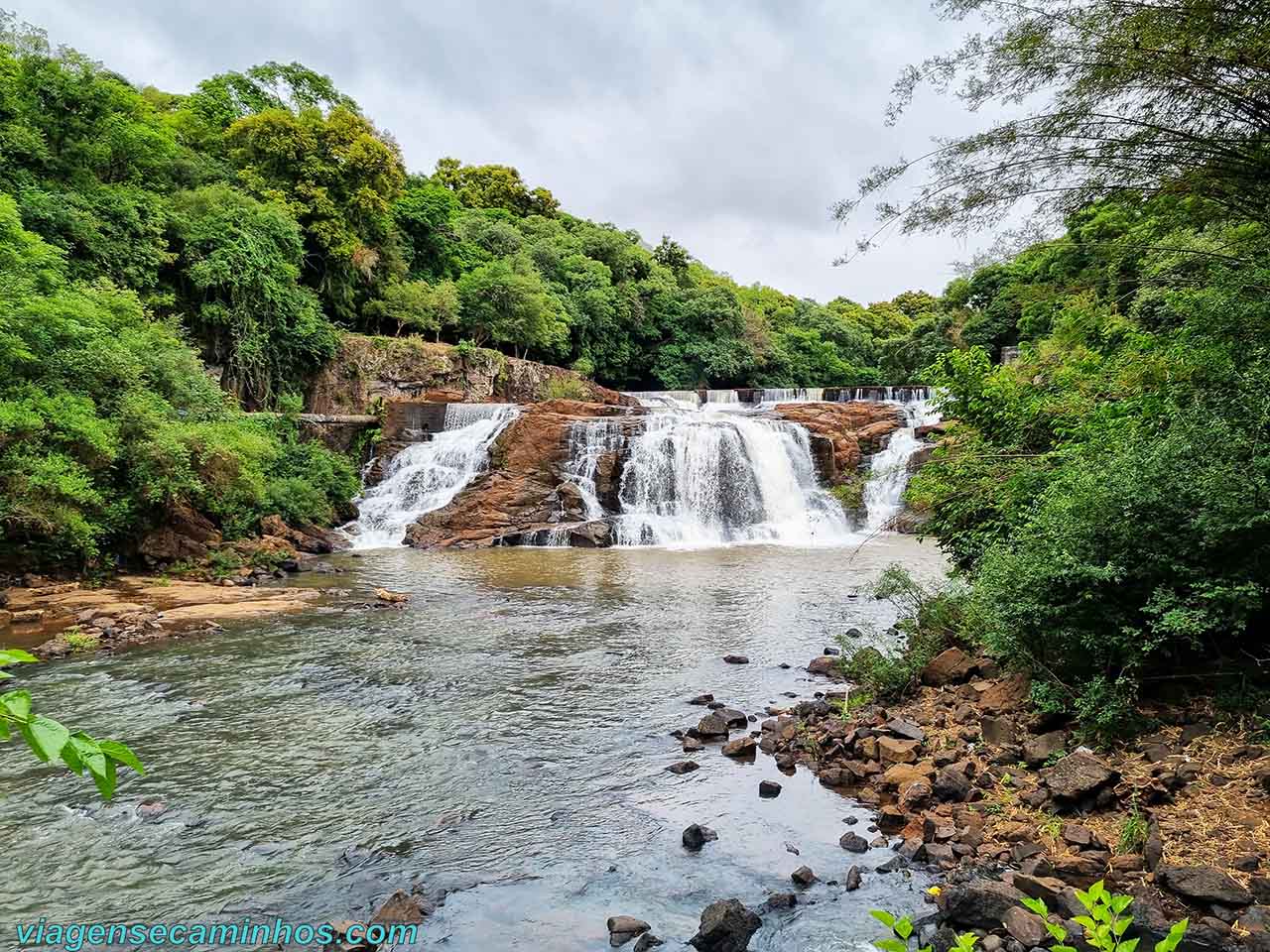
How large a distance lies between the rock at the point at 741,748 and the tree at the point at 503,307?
29176mm

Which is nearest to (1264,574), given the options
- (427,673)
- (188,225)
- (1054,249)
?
(1054,249)

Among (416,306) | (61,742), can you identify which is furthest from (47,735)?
(416,306)

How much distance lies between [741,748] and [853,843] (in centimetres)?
151

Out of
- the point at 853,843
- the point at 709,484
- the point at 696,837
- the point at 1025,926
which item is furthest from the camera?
the point at 709,484

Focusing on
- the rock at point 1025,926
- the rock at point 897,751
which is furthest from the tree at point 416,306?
the rock at point 1025,926

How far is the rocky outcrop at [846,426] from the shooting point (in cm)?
2342

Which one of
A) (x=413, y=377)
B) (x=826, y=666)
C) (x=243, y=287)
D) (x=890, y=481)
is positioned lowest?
(x=826, y=666)

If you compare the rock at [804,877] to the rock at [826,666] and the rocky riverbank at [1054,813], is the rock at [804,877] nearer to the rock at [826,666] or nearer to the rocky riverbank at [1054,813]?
the rocky riverbank at [1054,813]

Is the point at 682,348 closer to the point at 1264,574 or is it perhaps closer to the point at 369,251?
the point at 369,251

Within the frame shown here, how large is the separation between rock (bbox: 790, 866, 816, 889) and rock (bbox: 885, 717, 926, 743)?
67.7 inches

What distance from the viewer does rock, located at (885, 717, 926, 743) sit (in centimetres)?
536

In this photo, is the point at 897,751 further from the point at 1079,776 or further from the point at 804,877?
the point at 804,877

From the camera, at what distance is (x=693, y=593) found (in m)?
12.5

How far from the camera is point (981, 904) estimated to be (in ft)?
11.0
